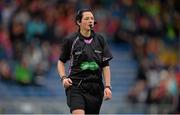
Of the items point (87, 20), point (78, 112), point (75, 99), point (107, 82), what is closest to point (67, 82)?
point (75, 99)

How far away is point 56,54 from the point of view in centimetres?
1872

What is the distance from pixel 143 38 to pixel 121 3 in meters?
1.47

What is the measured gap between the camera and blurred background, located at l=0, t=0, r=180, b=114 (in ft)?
57.7

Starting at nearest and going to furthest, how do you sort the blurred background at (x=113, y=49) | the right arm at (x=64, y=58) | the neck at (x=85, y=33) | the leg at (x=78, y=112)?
the leg at (x=78, y=112) < the right arm at (x=64, y=58) < the neck at (x=85, y=33) < the blurred background at (x=113, y=49)

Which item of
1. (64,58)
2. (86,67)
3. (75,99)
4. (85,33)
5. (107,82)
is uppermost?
(85,33)

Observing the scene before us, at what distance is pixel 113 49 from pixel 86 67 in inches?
422

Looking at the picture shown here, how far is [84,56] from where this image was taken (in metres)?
9.30

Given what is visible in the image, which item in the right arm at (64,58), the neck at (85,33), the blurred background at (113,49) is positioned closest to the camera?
the right arm at (64,58)

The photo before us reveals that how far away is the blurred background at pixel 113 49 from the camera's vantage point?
17.6 meters

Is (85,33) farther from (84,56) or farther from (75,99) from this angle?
(75,99)

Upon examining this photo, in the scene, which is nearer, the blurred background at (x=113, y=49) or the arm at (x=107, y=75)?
the arm at (x=107, y=75)

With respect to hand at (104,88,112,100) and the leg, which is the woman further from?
the leg

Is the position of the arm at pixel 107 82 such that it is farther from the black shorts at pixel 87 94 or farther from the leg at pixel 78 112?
the leg at pixel 78 112

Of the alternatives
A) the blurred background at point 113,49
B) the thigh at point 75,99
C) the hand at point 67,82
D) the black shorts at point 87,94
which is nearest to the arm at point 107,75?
the black shorts at point 87,94
